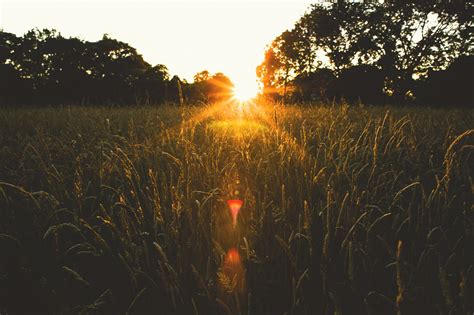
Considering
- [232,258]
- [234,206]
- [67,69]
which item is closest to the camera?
[232,258]

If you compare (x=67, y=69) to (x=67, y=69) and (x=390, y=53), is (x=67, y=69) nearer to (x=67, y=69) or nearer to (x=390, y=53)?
(x=67, y=69)

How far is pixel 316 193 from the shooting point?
1.52 m

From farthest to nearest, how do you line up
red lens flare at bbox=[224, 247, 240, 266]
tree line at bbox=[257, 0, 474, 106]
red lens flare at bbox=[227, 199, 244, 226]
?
tree line at bbox=[257, 0, 474, 106] → red lens flare at bbox=[227, 199, 244, 226] → red lens flare at bbox=[224, 247, 240, 266]

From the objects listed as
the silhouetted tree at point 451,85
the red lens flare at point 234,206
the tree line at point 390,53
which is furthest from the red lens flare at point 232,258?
the silhouetted tree at point 451,85

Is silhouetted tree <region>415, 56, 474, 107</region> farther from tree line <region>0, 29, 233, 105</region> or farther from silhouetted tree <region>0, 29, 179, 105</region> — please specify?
silhouetted tree <region>0, 29, 179, 105</region>

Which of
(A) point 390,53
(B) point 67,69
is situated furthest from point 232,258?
(B) point 67,69

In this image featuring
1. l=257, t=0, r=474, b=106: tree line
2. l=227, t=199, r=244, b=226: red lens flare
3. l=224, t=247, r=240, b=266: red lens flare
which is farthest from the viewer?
l=257, t=0, r=474, b=106: tree line

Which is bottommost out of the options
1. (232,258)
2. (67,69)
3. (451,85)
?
(232,258)

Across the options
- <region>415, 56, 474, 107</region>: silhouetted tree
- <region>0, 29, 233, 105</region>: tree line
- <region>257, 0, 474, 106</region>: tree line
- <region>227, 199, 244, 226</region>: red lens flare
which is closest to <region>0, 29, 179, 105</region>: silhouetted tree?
<region>0, 29, 233, 105</region>: tree line

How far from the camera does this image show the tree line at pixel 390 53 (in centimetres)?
2225

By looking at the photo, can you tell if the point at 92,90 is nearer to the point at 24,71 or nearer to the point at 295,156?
the point at 24,71

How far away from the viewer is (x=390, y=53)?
79.9 ft

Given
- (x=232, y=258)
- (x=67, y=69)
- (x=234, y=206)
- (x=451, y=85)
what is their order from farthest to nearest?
(x=67, y=69), (x=451, y=85), (x=234, y=206), (x=232, y=258)

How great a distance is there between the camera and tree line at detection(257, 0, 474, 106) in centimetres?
2225
